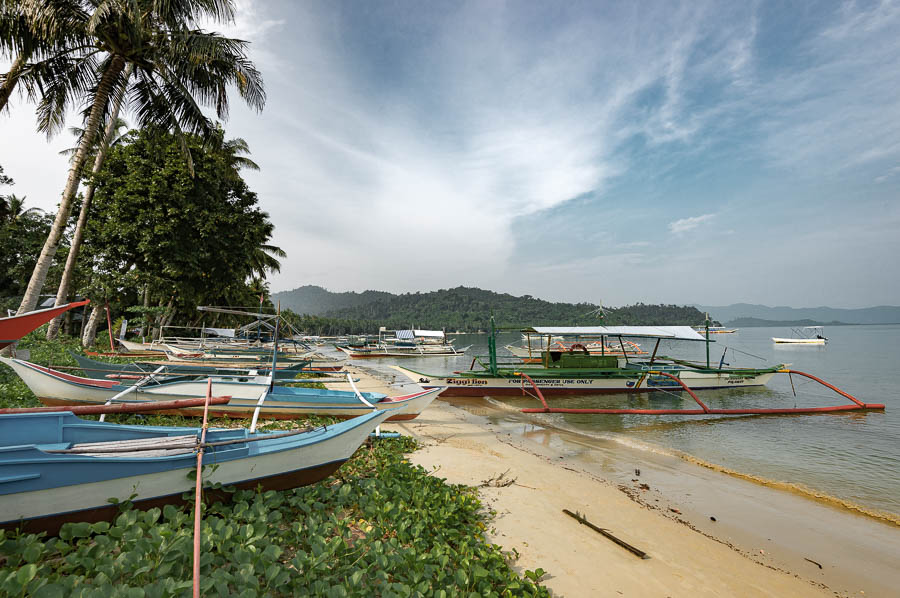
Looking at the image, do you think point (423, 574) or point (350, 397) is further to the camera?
point (350, 397)

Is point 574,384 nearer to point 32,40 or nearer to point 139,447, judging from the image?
point 139,447

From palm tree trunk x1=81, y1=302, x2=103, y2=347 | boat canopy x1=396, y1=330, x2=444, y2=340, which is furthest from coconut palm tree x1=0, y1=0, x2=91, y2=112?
boat canopy x1=396, y1=330, x2=444, y2=340

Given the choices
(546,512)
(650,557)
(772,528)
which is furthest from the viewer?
(772,528)

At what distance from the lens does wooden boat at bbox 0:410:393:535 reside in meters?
3.41

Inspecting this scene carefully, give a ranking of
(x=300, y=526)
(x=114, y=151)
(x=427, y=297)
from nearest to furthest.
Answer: (x=300, y=526), (x=114, y=151), (x=427, y=297)

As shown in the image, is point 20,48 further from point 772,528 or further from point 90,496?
point 772,528

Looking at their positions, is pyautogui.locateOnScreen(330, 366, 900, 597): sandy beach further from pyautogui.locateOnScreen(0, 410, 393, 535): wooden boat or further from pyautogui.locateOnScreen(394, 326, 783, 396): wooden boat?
pyautogui.locateOnScreen(394, 326, 783, 396): wooden boat

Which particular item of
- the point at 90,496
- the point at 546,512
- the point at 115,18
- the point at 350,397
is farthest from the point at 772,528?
the point at 115,18

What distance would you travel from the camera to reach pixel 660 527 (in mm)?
6145

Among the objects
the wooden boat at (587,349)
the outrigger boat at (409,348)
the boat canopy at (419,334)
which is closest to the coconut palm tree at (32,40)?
the wooden boat at (587,349)

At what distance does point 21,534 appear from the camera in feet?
11.0

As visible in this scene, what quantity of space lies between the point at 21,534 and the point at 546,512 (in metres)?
6.14

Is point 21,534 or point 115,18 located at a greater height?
point 115,18

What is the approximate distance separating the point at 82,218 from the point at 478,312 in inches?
5763
